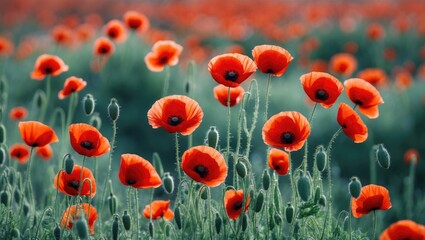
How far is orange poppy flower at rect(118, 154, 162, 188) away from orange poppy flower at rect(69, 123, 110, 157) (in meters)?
0.09

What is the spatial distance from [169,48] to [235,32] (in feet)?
15.8

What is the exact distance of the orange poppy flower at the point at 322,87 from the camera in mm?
2121

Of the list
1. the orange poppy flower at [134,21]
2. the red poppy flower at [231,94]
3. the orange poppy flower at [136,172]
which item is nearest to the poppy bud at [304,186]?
the orange poppy flower at [136,172]

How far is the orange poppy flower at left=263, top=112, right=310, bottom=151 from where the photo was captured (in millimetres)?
2047

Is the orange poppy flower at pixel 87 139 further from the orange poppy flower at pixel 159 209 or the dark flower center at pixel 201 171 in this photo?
the orange poppy flower at pixel 159 209

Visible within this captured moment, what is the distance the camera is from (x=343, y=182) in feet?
14.8

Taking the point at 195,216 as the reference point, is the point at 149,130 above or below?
above

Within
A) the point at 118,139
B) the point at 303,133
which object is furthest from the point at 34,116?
the point at 303,133

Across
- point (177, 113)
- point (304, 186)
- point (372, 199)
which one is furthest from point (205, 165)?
point (372, 199)

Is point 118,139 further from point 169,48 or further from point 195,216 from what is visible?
point 195,216

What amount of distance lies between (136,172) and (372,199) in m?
0.80

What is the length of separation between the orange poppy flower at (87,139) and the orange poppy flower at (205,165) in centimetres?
29

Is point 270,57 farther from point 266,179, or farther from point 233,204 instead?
point 233,204

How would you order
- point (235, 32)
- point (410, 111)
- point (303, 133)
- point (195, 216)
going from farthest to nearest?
point (235, 32), point (410, 111), point (195, 216), point (303, 133)
